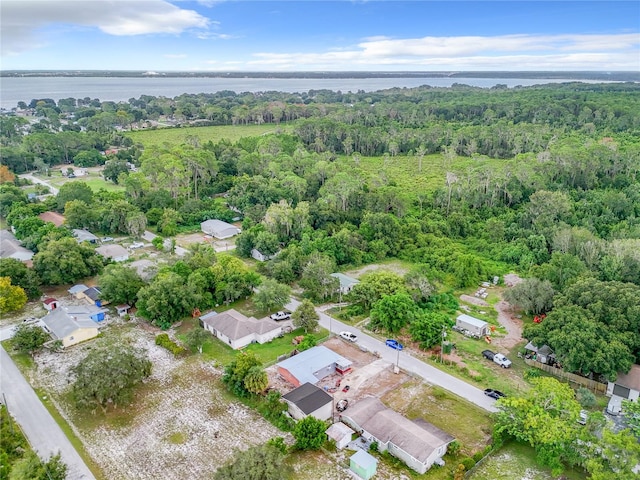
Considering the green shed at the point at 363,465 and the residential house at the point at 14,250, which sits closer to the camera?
the green shed at the point at 363,465

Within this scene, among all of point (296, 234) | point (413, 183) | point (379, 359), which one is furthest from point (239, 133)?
point (379, 359)

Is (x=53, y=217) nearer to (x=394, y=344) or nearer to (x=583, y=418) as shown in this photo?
(x=394, y=344)

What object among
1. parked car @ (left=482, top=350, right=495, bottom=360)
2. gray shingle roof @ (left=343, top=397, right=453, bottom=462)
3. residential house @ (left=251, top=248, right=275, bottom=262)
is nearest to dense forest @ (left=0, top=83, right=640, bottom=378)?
residential house @ (left=251, top=248, right=275, bottom=262)

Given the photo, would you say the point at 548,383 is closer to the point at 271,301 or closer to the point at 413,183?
the point at 271,301

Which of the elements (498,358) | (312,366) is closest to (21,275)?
(312,366)

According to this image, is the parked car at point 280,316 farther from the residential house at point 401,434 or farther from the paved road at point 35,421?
the paved road at point 35,421

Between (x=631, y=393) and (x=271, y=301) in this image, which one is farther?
(x=271, y=301)

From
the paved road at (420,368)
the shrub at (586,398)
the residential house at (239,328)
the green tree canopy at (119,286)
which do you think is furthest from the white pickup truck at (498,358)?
the green tree canopy at (119,286)
